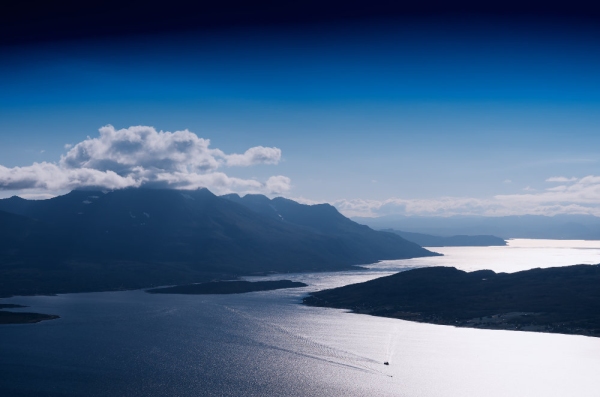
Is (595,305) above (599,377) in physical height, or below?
above

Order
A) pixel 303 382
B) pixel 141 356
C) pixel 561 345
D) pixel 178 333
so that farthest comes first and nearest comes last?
pixel 178 333 → pixel 561 345 → pixel 141 356 → pixel 303 382

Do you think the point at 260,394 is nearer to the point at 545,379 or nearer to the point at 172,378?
the point at 172,378

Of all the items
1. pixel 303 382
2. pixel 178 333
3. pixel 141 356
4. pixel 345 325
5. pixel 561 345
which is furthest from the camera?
pixel 345 325

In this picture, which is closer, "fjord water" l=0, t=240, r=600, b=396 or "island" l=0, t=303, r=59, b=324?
"fjord water" l=0, t=240, r=600, b=396

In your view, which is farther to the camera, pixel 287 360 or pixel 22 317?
pixel 22 317

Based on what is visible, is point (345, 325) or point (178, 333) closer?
point (178, 333)

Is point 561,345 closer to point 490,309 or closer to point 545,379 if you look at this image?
point 545,379

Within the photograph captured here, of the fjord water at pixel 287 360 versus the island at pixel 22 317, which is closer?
the fjord water at pixel 287 360

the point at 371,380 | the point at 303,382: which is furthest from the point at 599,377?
the point at 303,382
